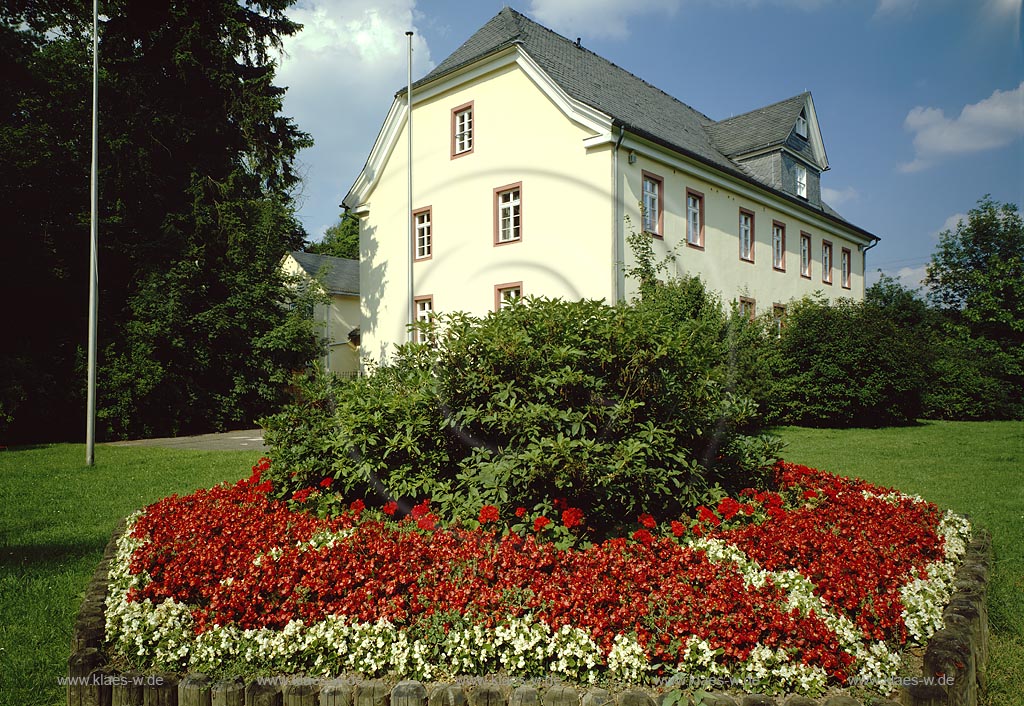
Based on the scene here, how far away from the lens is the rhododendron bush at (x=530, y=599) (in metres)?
2.85

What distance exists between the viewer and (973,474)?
374 inches

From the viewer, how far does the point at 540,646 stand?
2898 mm

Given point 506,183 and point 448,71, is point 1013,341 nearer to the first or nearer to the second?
point 506,183

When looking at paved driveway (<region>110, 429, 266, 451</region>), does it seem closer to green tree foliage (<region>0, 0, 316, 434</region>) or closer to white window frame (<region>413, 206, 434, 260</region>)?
green tree foliage (<region>0, 0, 316, 434</region>)

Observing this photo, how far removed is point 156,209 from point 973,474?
62.6 ft

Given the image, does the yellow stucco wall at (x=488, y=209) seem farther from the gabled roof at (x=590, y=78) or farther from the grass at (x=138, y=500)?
the grass at (x=138, y=500)

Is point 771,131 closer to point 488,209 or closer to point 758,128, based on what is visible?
point 758,128

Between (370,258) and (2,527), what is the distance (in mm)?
16086

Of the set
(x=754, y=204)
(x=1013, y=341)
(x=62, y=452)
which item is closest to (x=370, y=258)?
(x=62, y=452)

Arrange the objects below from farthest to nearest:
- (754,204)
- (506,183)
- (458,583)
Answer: (754,204) < (506,183) < (458,583)

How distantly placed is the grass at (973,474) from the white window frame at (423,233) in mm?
11156

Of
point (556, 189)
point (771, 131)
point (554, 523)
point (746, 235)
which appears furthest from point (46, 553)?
point (771, 131)

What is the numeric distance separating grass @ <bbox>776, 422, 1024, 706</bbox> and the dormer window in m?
10.0

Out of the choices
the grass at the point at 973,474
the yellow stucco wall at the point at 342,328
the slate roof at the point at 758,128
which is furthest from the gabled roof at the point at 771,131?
the yellow stucco wall at the point at 342,328
